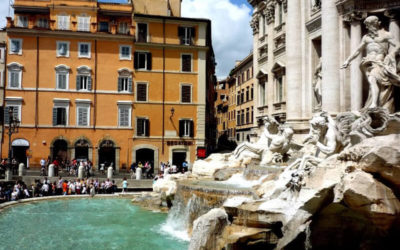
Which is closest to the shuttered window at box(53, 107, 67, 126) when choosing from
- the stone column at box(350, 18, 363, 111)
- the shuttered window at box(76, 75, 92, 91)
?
the shuttered window at box(76, 75, 92, 91)

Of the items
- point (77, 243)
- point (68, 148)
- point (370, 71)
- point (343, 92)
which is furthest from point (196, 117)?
point (77, 243)

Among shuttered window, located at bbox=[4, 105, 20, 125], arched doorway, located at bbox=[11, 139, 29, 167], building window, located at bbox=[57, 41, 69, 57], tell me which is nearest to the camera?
shuttered window, located at bbox=[4, 105, 20, 125]

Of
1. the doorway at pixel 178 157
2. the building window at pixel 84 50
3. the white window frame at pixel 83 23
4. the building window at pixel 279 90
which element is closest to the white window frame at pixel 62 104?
the building window at pixel 84 50

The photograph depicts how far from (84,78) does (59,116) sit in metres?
4.00

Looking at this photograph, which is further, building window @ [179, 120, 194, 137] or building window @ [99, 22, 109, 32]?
building window @ [99, 22, 109, 32]

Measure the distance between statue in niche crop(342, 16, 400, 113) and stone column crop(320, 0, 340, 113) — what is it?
2.47 m

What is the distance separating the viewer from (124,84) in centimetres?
3734

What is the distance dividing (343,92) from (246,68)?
28977mm

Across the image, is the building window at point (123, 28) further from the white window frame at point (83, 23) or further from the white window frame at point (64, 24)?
the white window frame at point (64, 24)

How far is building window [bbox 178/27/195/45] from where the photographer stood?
126 ft

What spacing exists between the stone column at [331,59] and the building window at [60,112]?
2457 cm

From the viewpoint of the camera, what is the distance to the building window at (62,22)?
124ft

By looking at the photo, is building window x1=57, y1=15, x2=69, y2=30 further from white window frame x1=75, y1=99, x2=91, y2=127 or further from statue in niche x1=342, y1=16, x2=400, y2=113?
statue in niche x1=342, y1=16, x2=400, y2=113

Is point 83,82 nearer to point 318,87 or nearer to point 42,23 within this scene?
point 42,23
